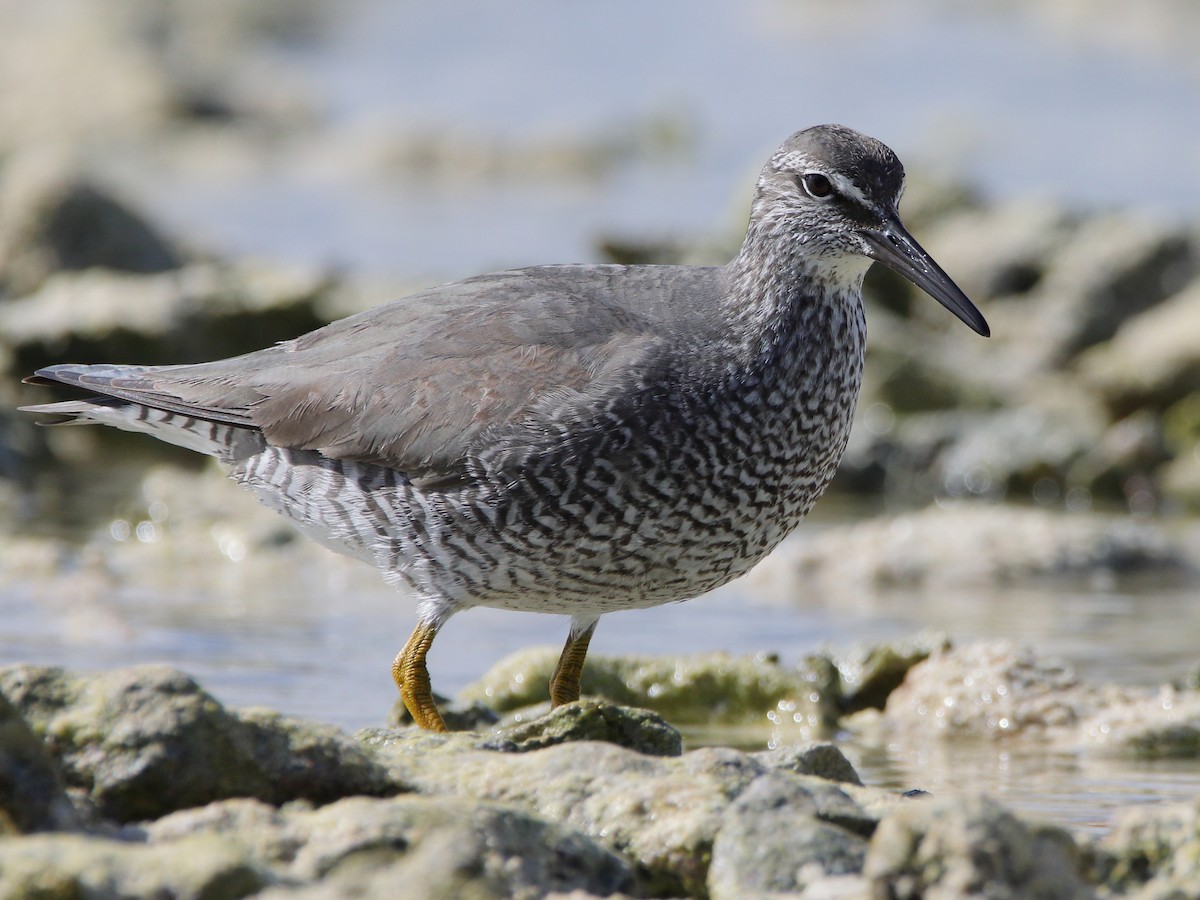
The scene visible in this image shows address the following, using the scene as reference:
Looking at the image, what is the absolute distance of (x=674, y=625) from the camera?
9.08 m

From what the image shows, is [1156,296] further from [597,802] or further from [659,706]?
[597,802]

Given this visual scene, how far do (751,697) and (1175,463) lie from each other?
258 inches

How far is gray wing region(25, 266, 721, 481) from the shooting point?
6.12 metres

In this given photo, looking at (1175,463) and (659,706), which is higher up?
(1175,463)

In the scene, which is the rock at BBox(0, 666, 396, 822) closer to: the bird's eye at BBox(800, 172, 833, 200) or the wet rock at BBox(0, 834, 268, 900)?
the wet rock at BBox(0, 834, 268, 900)

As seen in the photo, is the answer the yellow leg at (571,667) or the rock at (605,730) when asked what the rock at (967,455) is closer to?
the yellow leg at (571,667)

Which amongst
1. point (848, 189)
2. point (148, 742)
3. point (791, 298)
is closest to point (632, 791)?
point (148, 742)

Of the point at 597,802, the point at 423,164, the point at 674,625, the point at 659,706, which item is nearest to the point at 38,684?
the point at 597,802

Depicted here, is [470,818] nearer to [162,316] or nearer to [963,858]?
[963,858]

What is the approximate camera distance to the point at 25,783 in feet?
13.1

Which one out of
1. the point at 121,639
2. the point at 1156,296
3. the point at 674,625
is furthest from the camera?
the point at 1156,296

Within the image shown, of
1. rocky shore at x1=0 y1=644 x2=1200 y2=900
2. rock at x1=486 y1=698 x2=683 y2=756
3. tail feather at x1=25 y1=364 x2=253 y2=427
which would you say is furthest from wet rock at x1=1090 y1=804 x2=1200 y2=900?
tail feather at x1=25 y1=364 x2=253 y2=427

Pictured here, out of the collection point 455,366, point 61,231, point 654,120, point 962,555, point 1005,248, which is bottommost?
point 962,555

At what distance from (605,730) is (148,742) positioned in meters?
1.40
